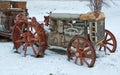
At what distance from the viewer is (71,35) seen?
8.73 metres

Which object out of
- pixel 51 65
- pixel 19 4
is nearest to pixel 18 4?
pixel 19 4

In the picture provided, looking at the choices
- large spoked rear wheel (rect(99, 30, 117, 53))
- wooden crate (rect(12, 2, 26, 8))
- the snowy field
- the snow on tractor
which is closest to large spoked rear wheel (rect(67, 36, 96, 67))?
the snow on tractor

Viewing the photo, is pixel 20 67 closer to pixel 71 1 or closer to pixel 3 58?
pixel 3 58

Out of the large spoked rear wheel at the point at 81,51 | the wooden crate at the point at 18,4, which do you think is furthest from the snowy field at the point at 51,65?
the wooden crate at the point at 18,4

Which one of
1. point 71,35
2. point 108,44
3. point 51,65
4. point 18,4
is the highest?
point 18,4

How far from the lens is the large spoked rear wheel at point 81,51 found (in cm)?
805

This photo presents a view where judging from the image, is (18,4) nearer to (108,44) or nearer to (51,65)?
(108,44)

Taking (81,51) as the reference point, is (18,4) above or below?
above

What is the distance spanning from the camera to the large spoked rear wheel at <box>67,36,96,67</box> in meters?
8.05

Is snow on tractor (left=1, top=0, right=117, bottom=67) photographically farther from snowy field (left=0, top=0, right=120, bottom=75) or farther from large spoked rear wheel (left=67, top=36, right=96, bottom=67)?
snowy field (left=0, top=0, right=120, bottom=75)

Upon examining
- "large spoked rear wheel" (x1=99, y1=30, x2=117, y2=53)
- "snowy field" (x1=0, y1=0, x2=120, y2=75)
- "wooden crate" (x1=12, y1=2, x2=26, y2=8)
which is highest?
"wooden crate" (x1=12, y1=2, x2=26, y2=8)

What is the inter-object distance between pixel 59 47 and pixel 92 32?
176 centimetres

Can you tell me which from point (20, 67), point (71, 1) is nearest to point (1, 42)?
point (20, 67)

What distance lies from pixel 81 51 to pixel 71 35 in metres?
0.68
